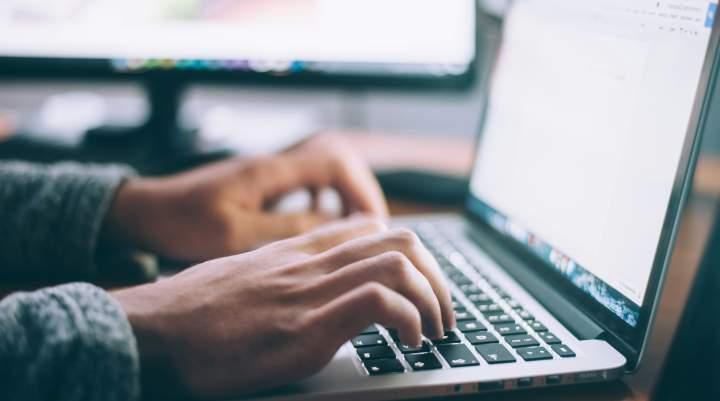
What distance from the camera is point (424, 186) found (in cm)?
83

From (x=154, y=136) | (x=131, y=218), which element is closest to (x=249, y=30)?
(x=154, y=136)

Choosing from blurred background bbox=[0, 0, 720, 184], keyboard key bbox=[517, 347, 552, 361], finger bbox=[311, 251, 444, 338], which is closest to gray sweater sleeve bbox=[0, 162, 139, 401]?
finger bbox=[311, 251, 444, 338]

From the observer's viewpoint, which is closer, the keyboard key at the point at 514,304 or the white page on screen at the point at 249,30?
the keyboard key at the point at 514,304

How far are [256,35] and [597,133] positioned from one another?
463mm

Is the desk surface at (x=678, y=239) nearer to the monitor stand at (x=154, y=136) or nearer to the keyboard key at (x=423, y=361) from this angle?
the keyboard key at (x=423, y=361)

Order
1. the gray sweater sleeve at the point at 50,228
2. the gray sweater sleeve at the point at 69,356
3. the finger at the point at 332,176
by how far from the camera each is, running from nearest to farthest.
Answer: the gray sweater sleeve at the point at 69,356, the gray sweater sleeve at the point at 50,228, the finger at the point at 332,176

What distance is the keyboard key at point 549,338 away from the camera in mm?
441

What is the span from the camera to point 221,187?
65cm

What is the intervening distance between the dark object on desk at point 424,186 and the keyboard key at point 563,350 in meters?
0.38

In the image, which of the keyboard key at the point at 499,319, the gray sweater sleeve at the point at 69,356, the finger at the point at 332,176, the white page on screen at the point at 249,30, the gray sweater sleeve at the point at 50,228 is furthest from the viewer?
the white page on screen at the point at 249,30

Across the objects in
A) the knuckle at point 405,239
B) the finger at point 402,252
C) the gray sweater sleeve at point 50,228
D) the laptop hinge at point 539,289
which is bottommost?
the gray sweater sleeve at point 50,228

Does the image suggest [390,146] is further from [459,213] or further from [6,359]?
[6,359]

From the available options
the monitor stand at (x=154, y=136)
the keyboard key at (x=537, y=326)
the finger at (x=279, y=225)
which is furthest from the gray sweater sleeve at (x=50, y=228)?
the keyboard key at (x=537, y=326)

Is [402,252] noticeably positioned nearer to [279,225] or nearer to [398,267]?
[398,267]
